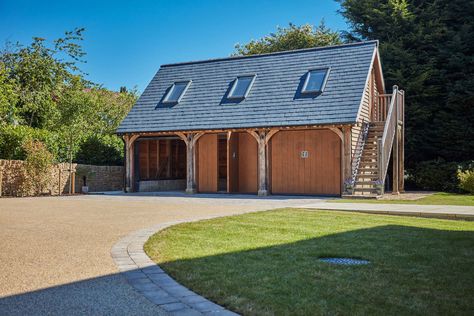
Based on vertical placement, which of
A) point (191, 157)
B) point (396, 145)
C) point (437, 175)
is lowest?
point (437, 175)

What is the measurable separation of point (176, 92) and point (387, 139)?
9.22 meters

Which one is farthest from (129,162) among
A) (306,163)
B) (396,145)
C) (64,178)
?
(396,145)

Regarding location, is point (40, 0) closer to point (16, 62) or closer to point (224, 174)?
point (16, 62)

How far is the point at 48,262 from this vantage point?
5730 mm

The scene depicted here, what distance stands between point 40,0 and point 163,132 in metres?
7.99

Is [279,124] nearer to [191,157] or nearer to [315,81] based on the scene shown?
[315,81]

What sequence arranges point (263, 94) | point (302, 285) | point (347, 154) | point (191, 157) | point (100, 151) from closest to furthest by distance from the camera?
point (302, 285) → point (347, 154) → point (263, 94) → point (191, 157) → point (100, 151)

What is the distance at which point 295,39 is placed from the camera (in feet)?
107

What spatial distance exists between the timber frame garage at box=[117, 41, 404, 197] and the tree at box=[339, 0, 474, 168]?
2.52 m

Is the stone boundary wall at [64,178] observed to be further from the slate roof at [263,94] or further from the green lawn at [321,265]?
the green lawn at [321,265]

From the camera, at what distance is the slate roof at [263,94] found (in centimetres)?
1723

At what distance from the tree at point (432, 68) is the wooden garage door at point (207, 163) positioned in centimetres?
914

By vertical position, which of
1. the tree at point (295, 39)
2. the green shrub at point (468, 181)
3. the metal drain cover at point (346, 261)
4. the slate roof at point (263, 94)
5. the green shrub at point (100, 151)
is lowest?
the metal drain cover at point (346, 261)

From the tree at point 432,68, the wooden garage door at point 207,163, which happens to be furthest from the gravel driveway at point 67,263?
the tree at point 432,68
